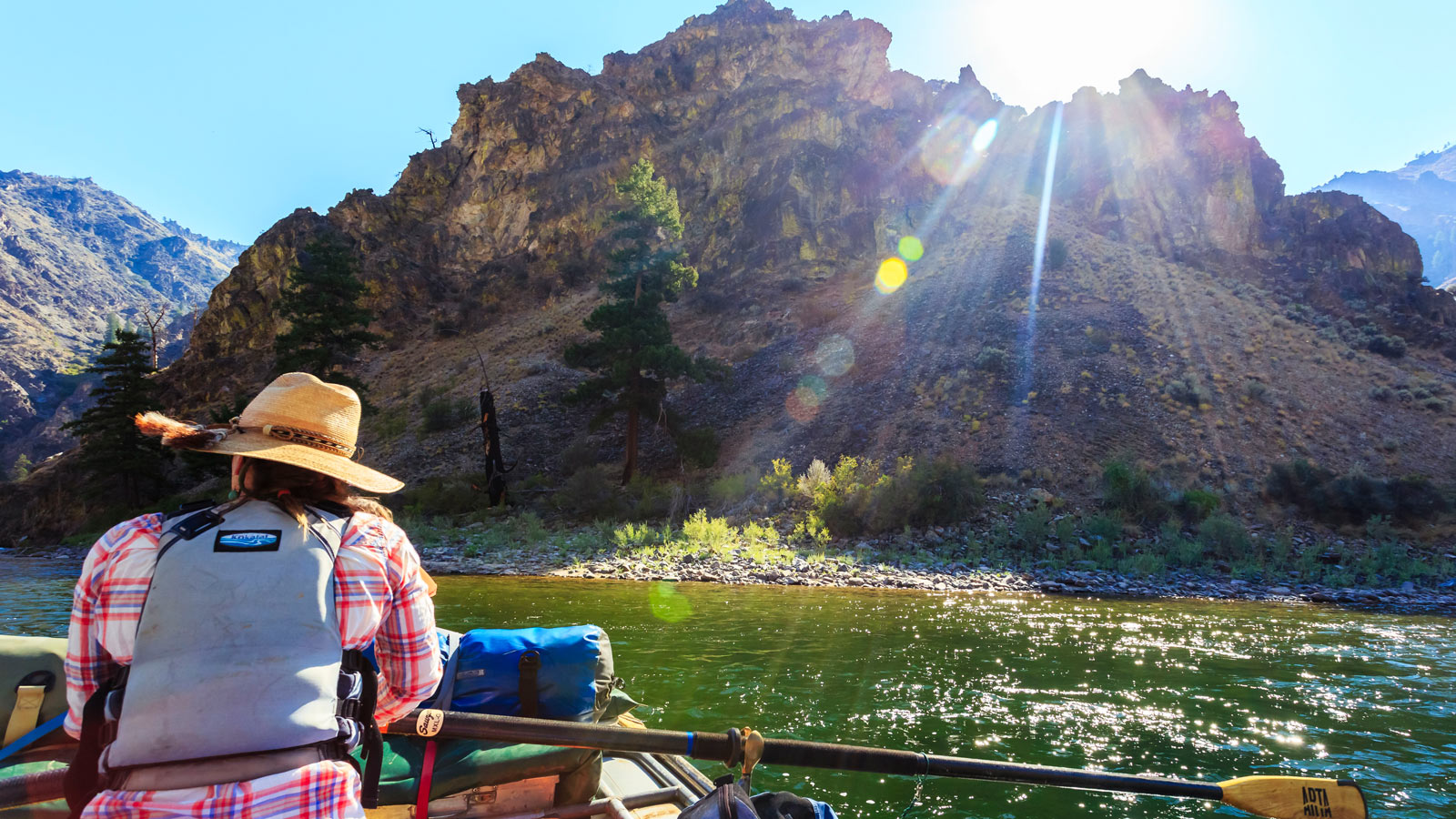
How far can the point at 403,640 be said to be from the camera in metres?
2.11

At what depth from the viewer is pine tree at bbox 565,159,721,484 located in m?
24.4

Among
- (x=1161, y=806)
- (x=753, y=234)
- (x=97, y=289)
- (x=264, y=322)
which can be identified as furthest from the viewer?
(x=97, y=289)

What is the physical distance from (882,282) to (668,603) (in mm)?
29651

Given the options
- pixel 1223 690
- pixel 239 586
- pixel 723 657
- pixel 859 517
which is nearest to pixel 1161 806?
pixel 1223 690

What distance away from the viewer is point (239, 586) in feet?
5.42

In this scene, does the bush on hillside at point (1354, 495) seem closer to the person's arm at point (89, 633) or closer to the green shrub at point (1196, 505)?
the green shrub at point (1196, 505)

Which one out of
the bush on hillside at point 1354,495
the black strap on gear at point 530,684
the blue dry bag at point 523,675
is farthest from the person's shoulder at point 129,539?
the bush on hillside at point 1354,495

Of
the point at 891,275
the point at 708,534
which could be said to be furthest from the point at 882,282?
the point at 708,534

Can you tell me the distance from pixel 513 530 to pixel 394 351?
29.3 metres

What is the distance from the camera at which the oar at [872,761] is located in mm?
2697

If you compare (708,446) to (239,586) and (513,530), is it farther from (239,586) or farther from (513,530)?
(239,586)

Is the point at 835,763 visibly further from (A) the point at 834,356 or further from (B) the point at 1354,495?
(A) the point at 834,356

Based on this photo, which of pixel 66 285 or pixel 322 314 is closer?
pixel 322 314

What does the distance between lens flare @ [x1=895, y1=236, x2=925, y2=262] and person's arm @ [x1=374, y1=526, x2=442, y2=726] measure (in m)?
41.0
